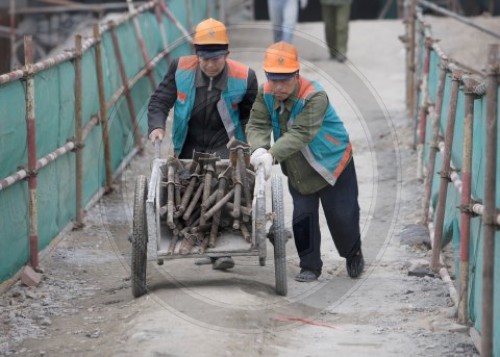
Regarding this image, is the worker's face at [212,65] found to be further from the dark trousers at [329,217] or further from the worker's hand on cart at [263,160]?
the dark trousers at [329,217]

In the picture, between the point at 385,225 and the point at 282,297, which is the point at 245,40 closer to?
the point at 385,225

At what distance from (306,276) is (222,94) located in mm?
1513

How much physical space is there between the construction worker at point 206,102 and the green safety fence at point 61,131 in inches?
40.9

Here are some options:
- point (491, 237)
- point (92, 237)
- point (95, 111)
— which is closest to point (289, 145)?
point (491, 237)

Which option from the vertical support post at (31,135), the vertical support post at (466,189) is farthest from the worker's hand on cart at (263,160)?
the vertical support post at (31,135)

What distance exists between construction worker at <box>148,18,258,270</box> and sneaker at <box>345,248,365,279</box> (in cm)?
96

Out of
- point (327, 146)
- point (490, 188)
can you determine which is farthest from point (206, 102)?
point (490, 188)

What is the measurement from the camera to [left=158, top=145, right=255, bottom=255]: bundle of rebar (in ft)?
22.8

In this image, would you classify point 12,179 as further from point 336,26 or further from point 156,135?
point 336,26

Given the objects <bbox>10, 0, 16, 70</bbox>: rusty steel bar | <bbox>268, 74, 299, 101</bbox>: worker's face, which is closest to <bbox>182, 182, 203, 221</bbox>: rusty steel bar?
<bbox>268, 74, 299, 101</bbox>: worker's face

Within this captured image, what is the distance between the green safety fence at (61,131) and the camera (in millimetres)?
7555

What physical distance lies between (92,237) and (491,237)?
15.9 feet

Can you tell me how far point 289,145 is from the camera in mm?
7141

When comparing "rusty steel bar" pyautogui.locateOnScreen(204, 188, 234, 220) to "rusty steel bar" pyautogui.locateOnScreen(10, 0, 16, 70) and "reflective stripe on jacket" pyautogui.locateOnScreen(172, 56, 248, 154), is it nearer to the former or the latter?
"reflective stripe on jacket" pyautogui.locateOnScreen(172, 56, 248, 154)
